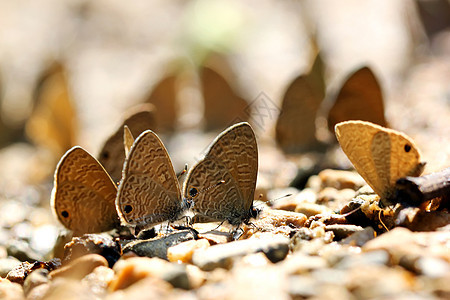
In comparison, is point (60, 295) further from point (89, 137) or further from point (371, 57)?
point (371, 57)

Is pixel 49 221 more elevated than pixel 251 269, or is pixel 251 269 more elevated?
pixel 251 269

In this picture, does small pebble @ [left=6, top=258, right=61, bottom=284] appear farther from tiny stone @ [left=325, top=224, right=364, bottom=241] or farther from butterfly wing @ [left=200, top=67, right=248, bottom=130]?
butterfly wing @ [left=200, top=67, right=248, bottom=130]

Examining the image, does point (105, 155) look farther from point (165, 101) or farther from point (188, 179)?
point (165, 101)

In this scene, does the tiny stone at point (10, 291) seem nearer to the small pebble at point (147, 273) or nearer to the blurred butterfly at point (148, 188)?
the small pebble at point (147, 273)

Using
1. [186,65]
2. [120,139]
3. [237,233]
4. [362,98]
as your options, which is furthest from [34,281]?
[186,65]

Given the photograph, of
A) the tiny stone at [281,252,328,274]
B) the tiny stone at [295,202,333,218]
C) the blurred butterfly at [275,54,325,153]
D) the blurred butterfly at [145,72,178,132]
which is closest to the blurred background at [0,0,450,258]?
the blurred butterfly at [145,72,178,132]

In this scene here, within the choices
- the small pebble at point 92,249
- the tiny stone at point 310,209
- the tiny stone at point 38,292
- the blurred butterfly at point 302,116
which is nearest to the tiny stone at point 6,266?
the small pebble at point 92,249

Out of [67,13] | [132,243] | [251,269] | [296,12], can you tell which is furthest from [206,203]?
[67,13]
